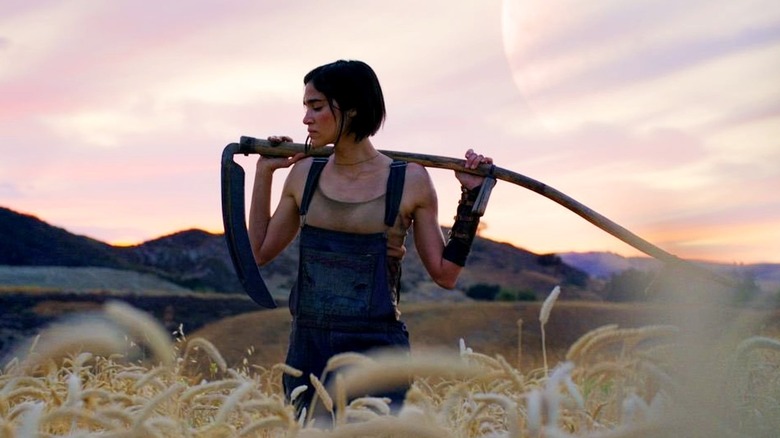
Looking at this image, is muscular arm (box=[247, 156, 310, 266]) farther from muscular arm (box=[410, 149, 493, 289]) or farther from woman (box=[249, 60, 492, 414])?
muscular arm (box=[410, 149, 493, 289])

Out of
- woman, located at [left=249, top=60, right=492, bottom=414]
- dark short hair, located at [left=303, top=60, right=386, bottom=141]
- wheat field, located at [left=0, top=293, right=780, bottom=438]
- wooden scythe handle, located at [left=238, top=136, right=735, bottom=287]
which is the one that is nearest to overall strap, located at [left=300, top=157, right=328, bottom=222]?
woman, located at [left=249, top=60, right=492, bottom=414]

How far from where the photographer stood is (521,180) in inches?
172

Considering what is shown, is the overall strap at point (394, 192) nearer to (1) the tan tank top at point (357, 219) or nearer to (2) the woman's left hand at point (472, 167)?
(1) the tan tank top at point (357, 219)

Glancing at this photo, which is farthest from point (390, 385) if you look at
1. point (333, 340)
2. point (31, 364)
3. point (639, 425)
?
point (639, 425)

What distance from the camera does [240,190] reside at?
14.0 feet

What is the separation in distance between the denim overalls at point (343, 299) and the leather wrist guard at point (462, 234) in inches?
9.2

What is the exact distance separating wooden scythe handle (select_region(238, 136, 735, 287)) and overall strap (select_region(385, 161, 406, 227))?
0.40 meters

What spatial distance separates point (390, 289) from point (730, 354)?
145cm

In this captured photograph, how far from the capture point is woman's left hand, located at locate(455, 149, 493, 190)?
3.99 meters

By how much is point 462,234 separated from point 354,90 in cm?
65

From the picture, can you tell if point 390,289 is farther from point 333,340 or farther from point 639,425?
point 639,425

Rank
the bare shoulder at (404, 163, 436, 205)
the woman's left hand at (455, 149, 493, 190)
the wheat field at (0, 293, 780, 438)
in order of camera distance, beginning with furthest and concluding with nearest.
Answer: the woman's left hand at (455, 149, 493, 190), the bare shoulder at (404, 163, 436, 205), the wheat field at (0, 293, 780, 438)

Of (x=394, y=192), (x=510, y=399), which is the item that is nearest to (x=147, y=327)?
(x=510, y=399)

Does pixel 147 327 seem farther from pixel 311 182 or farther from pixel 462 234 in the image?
pixel 462 234
